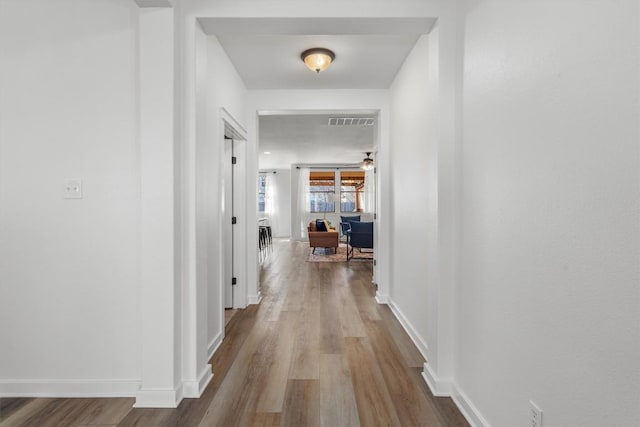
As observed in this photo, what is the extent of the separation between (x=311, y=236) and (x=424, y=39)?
5613mm

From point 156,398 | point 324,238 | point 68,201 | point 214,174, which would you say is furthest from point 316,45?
point 324,238

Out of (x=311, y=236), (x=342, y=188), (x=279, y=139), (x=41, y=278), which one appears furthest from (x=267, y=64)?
(x=342, y=188)

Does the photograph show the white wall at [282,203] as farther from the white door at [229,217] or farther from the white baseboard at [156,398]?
the white baseboard at [156,398]

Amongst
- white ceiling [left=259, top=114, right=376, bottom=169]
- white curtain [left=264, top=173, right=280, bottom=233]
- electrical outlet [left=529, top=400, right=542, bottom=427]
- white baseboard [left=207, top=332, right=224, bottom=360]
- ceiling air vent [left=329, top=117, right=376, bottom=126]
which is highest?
white ceiling [left=259, top=114, right=376, bottom=169]

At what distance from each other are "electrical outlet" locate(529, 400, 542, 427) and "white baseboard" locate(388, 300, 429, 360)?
119 cm

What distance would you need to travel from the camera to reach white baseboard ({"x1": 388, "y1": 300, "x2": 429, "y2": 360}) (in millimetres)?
2671

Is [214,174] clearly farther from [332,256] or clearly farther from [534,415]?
[332,256]

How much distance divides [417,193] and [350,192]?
8733 mm

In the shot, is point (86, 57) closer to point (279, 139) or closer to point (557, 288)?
point (557, 288)

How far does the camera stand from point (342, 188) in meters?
11.6

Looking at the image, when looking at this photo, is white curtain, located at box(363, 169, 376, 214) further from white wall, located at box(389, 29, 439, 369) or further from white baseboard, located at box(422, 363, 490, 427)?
white baseboard, located at box(422, 363, 490, 427)

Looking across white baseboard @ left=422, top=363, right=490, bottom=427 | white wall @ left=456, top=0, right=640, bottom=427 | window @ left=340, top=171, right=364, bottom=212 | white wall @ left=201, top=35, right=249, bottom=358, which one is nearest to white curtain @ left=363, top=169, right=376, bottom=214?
window @ left=340, top=171, right=364, bottom=212

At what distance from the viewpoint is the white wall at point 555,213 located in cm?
93

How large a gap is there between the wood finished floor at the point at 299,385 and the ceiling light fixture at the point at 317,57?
2558 mm
